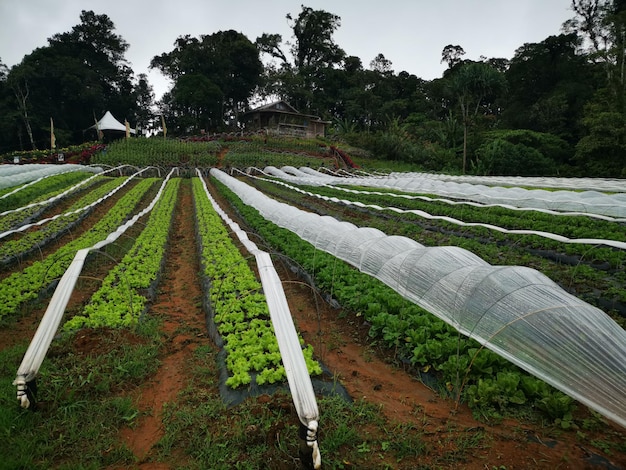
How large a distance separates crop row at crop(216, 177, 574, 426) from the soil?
17cm

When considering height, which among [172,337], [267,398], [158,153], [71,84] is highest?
[71,84]

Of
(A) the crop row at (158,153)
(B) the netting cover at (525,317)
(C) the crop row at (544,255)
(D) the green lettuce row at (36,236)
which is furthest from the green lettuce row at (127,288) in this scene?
(A) the crop row at (158,153)

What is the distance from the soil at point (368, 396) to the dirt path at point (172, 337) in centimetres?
1

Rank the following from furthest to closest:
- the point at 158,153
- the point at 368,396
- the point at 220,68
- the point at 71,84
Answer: the point at 220,68 → the point at 71,84 → the point at 158,153 → the point at 368,396

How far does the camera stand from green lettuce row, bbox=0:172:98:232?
1135 centimetres

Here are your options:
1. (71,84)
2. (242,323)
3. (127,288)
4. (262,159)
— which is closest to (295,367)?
(242,323)

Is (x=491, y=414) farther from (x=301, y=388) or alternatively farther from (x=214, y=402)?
(x=214, y=402)

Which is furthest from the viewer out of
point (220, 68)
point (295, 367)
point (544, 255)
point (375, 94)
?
point (375, 94)

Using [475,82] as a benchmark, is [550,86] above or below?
above

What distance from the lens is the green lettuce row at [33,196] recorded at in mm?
11345

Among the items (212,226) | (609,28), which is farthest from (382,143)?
(212,226)

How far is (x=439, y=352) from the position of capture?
426 cm

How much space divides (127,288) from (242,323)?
2917 mm

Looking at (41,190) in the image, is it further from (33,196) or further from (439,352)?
(439,352)
